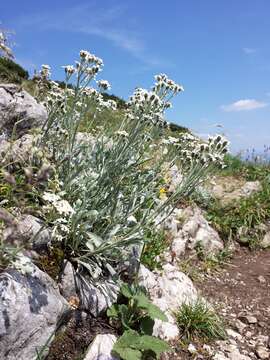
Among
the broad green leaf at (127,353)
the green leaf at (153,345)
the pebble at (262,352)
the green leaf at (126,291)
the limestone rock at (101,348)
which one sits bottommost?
the pebble at (262,352)

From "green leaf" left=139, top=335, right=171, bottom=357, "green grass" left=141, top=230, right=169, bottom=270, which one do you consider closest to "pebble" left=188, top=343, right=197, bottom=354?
"green leaf" left=139, top=335, right=171, bottom=357

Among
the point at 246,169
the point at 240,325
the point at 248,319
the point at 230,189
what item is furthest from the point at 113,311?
the point at 246,169

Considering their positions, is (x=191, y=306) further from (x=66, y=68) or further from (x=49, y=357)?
(x=66, y=68)

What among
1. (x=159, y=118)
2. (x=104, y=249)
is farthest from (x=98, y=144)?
(x=104, y=249)

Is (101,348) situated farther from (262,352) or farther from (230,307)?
(230,307)

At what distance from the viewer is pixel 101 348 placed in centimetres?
318

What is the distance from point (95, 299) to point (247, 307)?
248 centimetres

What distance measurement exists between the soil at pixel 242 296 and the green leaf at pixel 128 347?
724 mm

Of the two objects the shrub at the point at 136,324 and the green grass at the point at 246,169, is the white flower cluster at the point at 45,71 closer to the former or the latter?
the shrub at the point at 136,324

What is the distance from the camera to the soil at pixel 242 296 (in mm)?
4418

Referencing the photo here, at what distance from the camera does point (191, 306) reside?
437cm

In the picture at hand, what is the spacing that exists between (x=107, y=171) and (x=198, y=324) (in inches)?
69.2

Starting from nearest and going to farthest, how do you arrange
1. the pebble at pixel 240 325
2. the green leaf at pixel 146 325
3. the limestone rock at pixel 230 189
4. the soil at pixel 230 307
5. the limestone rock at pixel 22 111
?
the soil at pixel 230 307, the green leaf at pixel 146 325, the pebble at pixel 240 325, the limestone rock at pixel 22 111, the limestone rock at pixel 230 189

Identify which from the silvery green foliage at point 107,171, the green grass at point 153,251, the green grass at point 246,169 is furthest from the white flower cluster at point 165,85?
the green grass at point 246,169
